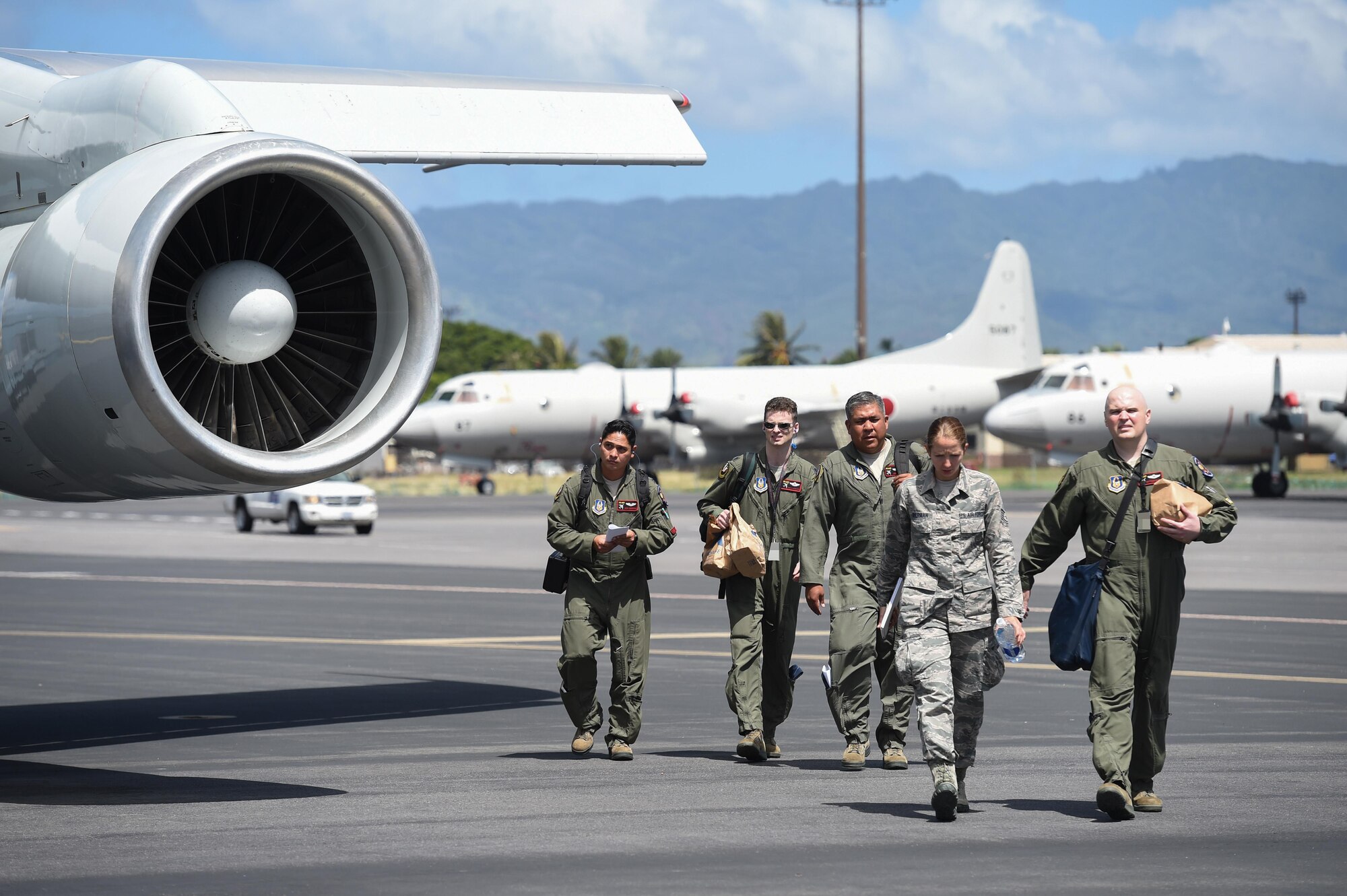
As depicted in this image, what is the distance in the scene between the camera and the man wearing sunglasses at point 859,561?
10.1 meters

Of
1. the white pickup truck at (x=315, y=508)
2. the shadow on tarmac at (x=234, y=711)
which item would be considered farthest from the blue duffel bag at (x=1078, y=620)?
the white pickup truck at (x=315, y=508)

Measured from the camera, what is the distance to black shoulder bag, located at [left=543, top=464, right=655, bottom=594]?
1059cm

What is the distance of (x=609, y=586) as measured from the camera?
34.6 feet

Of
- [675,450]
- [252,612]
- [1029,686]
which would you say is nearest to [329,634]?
[252,612]

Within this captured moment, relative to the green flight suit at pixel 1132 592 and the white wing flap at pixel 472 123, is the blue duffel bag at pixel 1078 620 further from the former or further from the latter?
the white wing flap at pixel 472 123

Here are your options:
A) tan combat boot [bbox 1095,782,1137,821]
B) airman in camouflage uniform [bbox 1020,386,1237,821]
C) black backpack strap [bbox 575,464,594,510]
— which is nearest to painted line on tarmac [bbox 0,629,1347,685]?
black backpack strap [bbox 575,464,594,510]

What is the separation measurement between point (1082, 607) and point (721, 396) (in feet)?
165

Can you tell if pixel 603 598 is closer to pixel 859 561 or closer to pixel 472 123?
pixel 859 561

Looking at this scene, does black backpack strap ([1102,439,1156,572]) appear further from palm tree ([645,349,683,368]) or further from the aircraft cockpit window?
palm tree ([645,349,683,368])

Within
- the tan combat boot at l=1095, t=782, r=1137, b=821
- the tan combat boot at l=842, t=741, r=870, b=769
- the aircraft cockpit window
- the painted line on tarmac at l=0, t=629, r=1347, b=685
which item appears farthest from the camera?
the aircraft cockpit window

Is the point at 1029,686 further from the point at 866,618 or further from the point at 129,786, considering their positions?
the point at 129,786

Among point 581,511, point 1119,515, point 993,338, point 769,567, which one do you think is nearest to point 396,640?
point 581,511

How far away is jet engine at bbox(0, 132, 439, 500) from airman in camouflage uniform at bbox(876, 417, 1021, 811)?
8.91 feet

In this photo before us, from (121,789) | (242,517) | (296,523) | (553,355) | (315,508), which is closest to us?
(121,789)
